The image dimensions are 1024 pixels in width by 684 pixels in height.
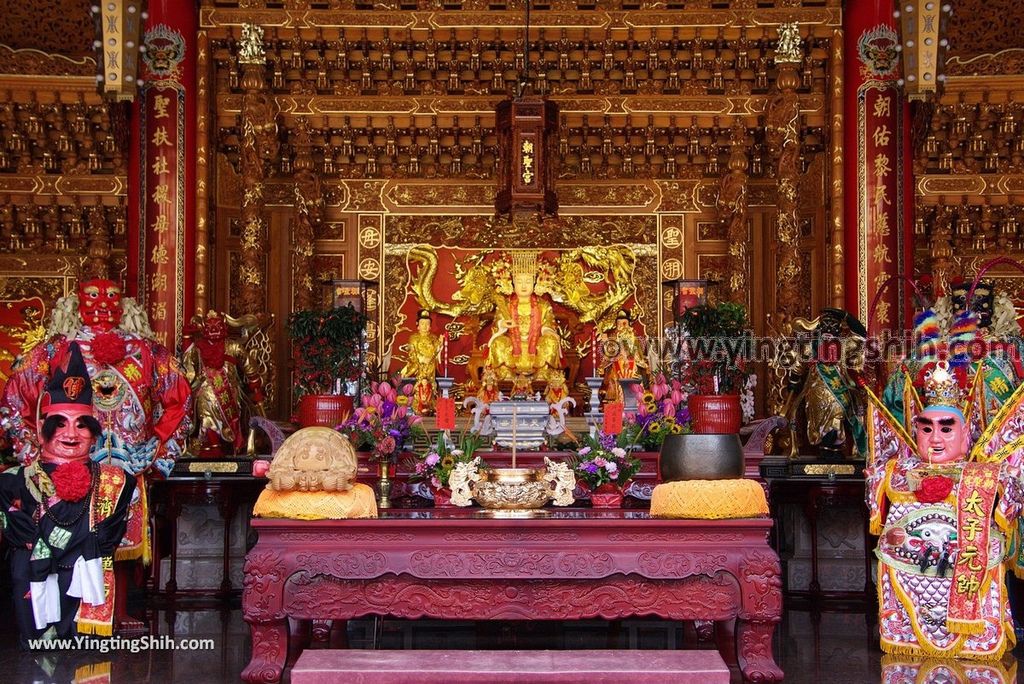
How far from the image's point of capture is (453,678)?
3234 millimetres

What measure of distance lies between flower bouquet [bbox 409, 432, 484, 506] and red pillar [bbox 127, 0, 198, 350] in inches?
106

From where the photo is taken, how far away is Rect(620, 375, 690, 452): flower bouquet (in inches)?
232

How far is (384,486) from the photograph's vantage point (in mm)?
5070

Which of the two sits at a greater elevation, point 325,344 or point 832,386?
point 325,344

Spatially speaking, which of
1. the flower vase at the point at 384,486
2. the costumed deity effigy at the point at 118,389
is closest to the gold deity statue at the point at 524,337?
the costumed deity effigy at the point at 118,389

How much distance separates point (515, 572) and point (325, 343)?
2.47 metres

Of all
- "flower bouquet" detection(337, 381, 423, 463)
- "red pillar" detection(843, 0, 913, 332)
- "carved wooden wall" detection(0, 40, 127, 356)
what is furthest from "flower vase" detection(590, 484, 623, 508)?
"carved wooden wall" detection(0, 40, 127, 356)

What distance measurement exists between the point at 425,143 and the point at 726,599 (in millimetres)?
4631

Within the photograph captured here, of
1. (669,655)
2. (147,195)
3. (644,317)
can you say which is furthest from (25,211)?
(669,655)

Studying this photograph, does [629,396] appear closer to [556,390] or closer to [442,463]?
[556,390]

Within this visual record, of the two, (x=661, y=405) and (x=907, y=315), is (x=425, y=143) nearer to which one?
(x=661, y=405)

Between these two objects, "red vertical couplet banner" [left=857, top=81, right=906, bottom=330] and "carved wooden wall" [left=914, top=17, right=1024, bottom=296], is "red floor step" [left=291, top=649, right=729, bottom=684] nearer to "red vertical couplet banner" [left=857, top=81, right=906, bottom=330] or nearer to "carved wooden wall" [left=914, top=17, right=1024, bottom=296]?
"red vertical couplet banner" [left=857, top=81, right=906, bottom=330]

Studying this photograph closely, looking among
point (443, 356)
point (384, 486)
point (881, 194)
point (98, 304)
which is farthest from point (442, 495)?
point (881, 194)

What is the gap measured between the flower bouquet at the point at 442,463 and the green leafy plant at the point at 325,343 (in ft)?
3.56
